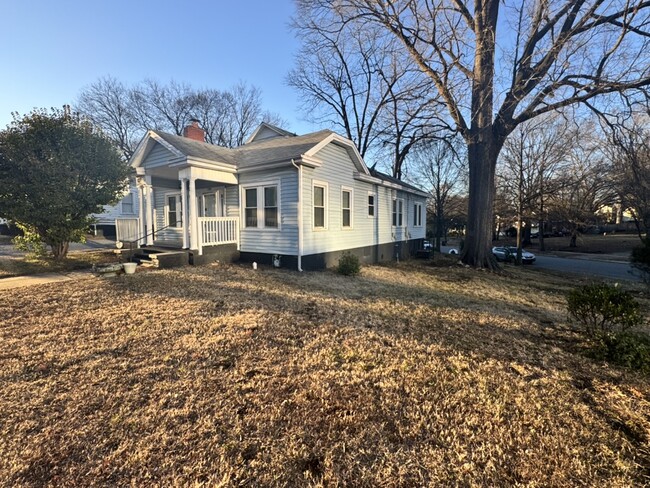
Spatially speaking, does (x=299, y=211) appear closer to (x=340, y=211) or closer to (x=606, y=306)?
(x=340, y=211)

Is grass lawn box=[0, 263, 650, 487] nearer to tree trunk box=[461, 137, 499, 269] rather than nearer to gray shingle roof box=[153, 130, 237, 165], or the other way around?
gray shingle roof box=[153, 130, 237, 165]

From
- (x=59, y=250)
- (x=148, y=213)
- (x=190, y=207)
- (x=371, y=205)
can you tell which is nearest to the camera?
(x=59, y=250)

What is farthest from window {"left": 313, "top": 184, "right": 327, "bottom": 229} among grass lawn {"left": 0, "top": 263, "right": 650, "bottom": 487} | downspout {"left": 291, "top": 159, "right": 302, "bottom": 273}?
grass lawn {"left": 0, "top": 263, "right": 650, "bottom": 487}

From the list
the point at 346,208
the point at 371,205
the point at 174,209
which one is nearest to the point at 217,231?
the point at 174,209

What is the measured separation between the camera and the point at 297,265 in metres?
9.62

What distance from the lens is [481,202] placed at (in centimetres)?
1262

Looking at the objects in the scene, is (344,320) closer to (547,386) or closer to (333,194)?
(547,386)

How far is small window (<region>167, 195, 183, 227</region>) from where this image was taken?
12.3 m

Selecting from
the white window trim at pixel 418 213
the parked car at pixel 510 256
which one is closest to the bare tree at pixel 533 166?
the parked car at pixel 510 256

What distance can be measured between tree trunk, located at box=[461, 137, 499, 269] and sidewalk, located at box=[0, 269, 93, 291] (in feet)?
44.4

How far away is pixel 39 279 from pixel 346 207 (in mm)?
9387

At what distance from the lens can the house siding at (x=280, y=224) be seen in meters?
9.45

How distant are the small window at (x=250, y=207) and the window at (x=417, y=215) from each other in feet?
39.4

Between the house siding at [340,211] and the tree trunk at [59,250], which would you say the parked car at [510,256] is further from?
the tree trunk at [59,250]
